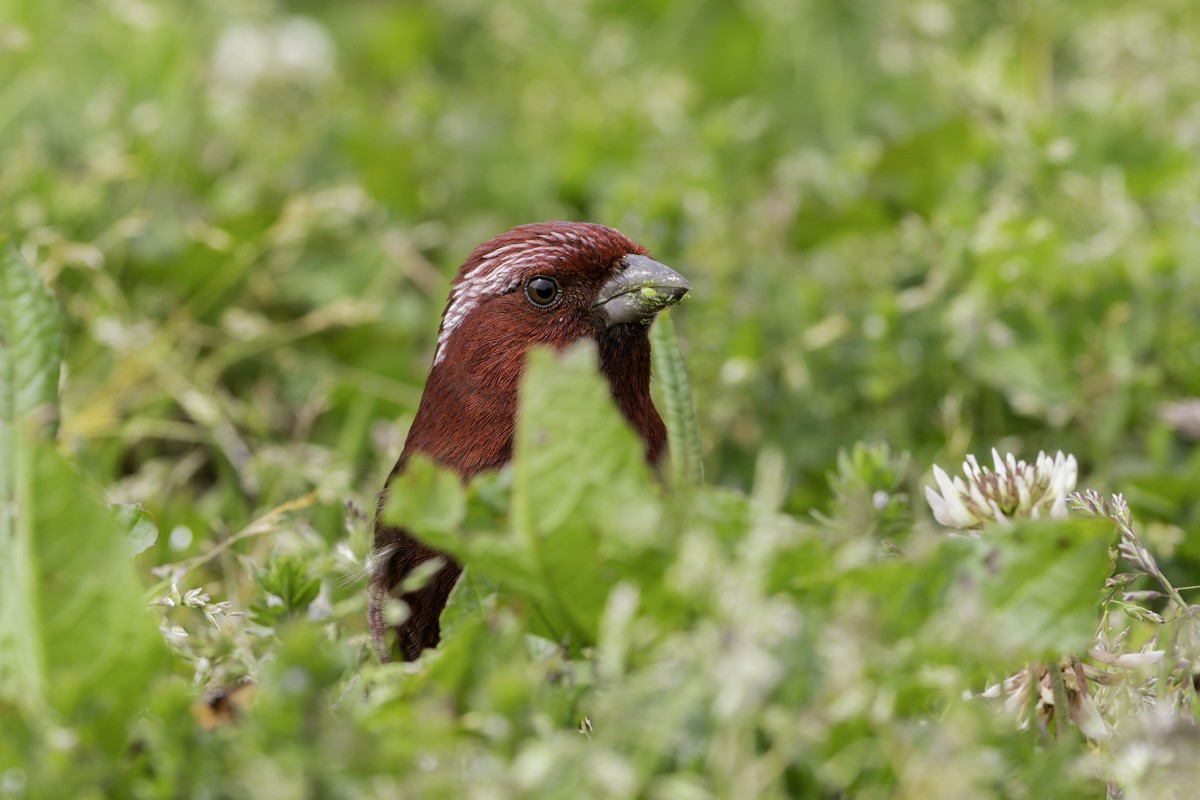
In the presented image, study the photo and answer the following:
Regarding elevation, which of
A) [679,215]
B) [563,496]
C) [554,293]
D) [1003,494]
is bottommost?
[679,215]

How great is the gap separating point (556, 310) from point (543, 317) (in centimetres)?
3

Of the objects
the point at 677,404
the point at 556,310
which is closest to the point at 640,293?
the point at 556,310

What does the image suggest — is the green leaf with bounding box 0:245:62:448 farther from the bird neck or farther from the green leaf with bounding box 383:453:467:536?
the bird neck

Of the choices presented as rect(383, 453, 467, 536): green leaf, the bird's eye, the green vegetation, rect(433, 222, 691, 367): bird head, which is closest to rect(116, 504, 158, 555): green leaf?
the green vegetation

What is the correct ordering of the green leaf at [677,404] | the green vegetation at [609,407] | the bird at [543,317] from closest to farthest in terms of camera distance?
the green vegetation at [609,407], the green leaf at [677,404], the bird at [543,317]

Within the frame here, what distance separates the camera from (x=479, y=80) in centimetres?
616

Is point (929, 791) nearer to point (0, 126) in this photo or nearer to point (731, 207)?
point (731, 207)

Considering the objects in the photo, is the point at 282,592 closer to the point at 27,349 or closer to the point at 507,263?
the point at 27,349

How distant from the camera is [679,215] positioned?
391 centimetres

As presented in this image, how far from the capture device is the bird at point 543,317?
2.79m

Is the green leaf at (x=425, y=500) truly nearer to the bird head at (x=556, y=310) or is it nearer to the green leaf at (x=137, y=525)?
the green leaf at (x=137, y=525)

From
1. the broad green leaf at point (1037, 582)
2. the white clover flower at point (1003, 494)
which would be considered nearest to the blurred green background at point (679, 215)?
the white clover flower at point (1003, 494)

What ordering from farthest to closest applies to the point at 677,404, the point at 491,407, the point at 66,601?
the point at 491,407 → the point at 677,404 → the point at 66,601

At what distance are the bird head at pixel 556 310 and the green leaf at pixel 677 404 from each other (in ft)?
2.91
